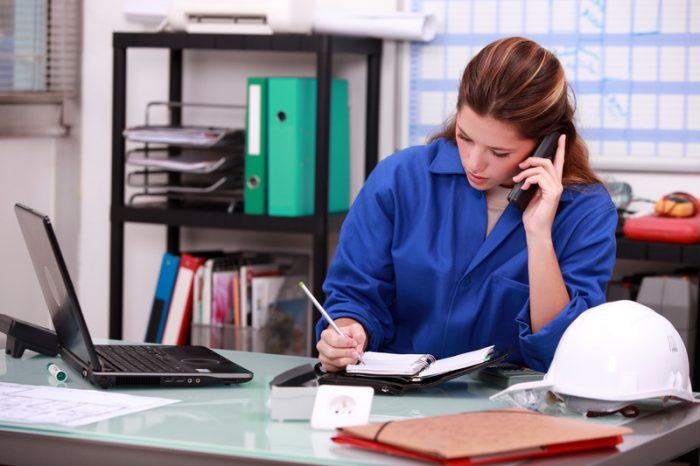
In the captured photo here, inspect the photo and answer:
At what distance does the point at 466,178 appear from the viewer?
81.3 inches

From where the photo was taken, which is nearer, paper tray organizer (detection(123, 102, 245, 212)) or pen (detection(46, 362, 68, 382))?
pen (detection(46, 362, 68, 382))

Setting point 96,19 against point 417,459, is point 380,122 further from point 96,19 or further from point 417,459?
point 417,459

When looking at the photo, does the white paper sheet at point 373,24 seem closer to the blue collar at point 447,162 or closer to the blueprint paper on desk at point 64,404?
the blue collar at point 447,162

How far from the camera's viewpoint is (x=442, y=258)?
79.9 inches

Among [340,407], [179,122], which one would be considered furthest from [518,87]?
[179,122]

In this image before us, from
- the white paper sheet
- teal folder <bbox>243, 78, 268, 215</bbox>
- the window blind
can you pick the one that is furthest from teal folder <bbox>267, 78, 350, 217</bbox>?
the window blind

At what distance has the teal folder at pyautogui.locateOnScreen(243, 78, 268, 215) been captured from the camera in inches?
119

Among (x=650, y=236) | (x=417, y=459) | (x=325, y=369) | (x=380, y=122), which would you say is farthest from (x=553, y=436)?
(x=380, y=122)

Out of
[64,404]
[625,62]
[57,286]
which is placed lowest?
[64,404]

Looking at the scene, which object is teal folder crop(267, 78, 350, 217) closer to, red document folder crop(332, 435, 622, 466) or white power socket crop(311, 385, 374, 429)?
white power socket crop(311, 385, 374, 429)

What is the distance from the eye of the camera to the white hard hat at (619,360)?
5.09 ft

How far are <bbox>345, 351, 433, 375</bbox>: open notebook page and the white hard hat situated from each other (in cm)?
16

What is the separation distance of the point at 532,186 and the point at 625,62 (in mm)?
1143

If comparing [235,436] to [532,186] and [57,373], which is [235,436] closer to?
[57,373]
